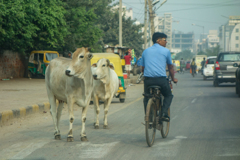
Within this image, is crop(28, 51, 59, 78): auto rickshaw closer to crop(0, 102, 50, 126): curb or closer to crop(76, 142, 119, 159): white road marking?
crop(0, 102, 50, 126): curb

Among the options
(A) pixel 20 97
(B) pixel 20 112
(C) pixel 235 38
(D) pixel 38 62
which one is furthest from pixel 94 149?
(C) pixel 235 38

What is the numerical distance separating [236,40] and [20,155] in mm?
146746

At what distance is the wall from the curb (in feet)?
47.6

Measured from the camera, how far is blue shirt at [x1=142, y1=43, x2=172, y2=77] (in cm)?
706

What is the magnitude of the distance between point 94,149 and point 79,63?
5.48 ft

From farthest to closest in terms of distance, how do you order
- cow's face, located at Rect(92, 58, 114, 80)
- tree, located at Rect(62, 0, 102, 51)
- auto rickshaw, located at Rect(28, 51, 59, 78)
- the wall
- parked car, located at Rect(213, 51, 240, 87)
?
tree, located at Rect(62, 0, 102, 51) → auto rickshaw, located at Rect(28, 51, 59, 78) → the wall → parked car, located at Rect(213, 51, 240, 87) → cow's face, located at Rect(92, 58, 114, 80)

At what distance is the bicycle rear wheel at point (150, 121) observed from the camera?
657cm

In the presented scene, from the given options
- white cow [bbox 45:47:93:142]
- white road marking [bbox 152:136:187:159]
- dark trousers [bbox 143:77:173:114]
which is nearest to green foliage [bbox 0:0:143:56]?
white cow [bbox 45:47:93:142]

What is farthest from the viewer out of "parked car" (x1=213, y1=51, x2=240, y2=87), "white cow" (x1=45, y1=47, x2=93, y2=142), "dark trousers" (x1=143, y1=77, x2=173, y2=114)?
"parked car" (x1=213, y1=51, x2=240, y2=87)

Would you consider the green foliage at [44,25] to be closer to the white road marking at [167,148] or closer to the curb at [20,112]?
the curb at [20,112]

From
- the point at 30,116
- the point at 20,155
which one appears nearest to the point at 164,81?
the point at 20,155

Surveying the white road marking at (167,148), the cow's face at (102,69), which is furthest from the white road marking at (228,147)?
the cow's face at (102,69)

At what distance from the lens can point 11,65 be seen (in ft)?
90.0

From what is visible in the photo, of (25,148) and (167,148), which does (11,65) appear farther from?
(167,148)
